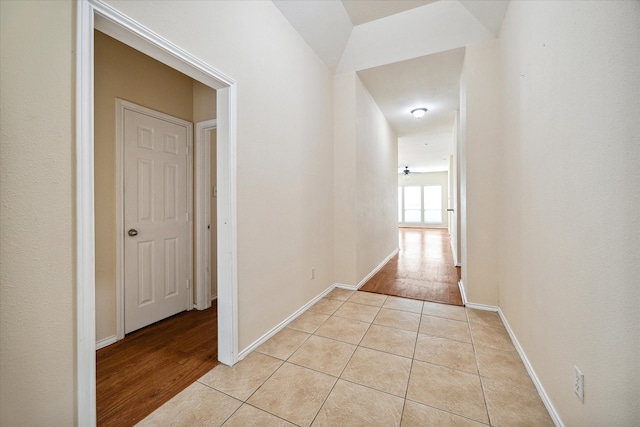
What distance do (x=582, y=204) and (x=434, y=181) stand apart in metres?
12.1

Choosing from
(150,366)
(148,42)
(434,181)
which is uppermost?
(434,181)

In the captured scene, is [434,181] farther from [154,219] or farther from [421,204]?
[154,219]

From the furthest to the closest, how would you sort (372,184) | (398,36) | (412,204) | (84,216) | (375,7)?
(412,204)
(372,184)
(398,36)
(375,7)
(84,216)

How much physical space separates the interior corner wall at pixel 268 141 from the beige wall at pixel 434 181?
10623 millimetres

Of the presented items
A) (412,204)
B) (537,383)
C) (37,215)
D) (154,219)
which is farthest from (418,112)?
(412,204)

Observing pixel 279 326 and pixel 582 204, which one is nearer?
pixel 582 204

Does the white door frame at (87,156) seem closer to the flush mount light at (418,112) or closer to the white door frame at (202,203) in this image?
the white door frame at (202,203)

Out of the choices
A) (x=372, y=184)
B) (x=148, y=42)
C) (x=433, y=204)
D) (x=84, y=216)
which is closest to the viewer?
(x=84, y=216)

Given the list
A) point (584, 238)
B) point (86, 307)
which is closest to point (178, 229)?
point (86, 307)

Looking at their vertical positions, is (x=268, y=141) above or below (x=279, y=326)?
above

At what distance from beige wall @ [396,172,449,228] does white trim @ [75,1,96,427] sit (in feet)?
41.4

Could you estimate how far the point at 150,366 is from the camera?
1.76m

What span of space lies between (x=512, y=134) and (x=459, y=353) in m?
1.75

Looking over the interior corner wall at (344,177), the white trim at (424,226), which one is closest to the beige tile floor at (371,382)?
the interior corner wall at (344,177)
